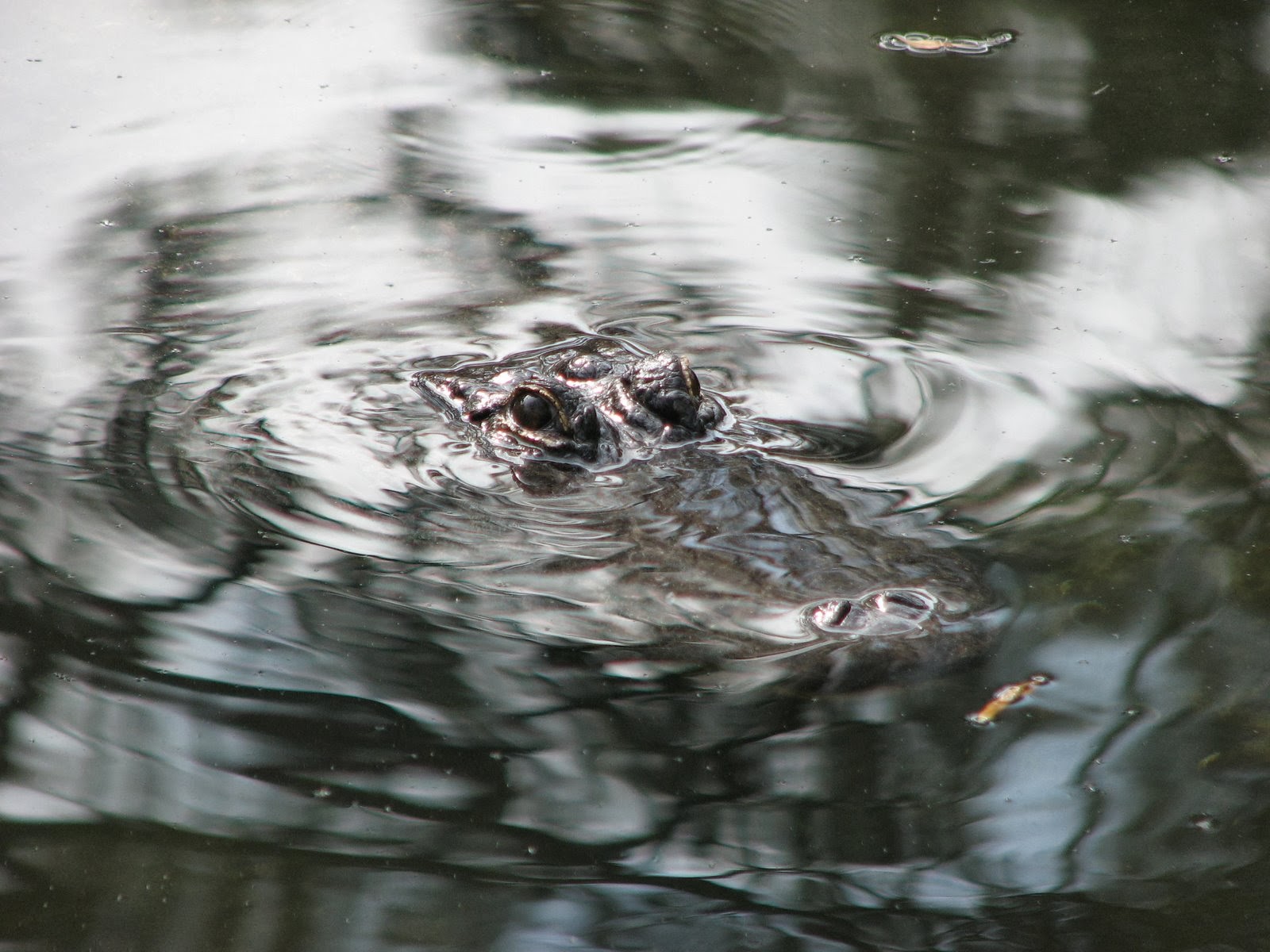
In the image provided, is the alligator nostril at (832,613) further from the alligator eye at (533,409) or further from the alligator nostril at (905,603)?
the alligator eye at (533,409)

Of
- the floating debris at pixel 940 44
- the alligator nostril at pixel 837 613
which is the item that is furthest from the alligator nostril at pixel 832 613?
the floating debris at pixel 940 44

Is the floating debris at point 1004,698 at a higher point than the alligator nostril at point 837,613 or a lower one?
lower

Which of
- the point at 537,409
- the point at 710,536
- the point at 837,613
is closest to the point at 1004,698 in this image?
the point at 837,613

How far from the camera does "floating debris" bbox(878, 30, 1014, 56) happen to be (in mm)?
6836

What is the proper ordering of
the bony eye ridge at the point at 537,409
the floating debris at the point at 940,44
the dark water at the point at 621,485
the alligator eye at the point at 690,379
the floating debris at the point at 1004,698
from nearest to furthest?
the dark water at the point at 621,485 → the floating debris at the point at 1004,698 → the bony eye ridge at the point at 537,409 → the alligator eye at the point at 690,379 → the floating debris at the point at 940,44

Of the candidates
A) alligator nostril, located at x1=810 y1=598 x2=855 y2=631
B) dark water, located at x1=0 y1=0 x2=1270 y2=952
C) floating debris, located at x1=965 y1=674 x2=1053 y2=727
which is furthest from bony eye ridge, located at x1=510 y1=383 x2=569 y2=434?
floating debris, located at x1=965 y1=674 x2=1053 y2=727

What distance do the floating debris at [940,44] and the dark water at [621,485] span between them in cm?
9

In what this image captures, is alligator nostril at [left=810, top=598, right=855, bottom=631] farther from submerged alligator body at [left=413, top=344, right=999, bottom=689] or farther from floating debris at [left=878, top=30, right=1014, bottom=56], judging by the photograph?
floating debris at [left=878, top=30, right=1014, bottom=56]

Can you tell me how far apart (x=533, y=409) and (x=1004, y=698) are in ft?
5.43

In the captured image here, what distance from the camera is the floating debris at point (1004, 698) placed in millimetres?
2949

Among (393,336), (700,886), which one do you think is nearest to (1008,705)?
(700,886)

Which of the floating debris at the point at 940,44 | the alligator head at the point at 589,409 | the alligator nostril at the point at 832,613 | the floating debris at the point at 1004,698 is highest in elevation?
the floating debris at the point at 940,44

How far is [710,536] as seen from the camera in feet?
11.3

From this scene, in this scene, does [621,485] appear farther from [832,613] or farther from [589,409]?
[832,613]
